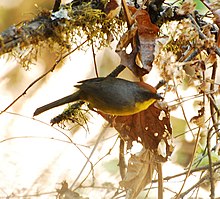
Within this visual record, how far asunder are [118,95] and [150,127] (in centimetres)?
13

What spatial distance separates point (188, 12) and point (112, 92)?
209 mm

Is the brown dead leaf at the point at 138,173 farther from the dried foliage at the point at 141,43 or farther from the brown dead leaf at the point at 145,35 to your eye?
the brown dead leaf at the point at 145,35

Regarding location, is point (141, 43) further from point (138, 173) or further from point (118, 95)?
point (138, 173)

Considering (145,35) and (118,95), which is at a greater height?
(145,35)

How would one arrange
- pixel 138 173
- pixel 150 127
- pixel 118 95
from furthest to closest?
pixel 138 173 → pixel 150 127 → pixel 118 95

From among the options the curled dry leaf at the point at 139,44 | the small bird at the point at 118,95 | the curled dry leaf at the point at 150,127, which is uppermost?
the curled dry leaf at the point at 139,44

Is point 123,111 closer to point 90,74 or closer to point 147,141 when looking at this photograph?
point 147,141

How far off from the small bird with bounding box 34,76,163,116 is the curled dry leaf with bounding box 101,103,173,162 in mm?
73

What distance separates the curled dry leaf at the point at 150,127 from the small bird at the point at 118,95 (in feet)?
0.24

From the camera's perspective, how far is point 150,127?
0.76m

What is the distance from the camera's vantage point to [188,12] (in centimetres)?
76

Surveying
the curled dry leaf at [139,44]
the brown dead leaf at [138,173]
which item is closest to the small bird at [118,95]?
the curled dry leaf at [139,44]

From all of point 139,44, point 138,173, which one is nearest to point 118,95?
point 139,44

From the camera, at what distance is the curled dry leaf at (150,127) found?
0.75 m
